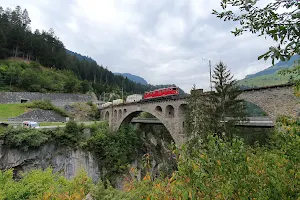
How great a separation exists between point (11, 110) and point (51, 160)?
15.4 metres

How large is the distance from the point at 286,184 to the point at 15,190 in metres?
12.0

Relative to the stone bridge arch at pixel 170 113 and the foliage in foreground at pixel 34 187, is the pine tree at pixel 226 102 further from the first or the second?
the foliage in foreground at pixel 34 187

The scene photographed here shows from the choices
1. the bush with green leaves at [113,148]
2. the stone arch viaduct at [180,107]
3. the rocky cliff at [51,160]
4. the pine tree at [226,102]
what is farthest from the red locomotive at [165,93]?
the rocky cliff at [51,160]

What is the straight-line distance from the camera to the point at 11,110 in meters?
29.8

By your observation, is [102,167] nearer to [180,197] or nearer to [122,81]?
[180,197]

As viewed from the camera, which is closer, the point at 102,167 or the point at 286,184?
the point at 286,184

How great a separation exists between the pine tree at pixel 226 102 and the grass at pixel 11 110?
2929cm

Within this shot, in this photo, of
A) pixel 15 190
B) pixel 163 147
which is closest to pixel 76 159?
pixel 15 190

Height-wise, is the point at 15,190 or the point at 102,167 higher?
the point at 15,190

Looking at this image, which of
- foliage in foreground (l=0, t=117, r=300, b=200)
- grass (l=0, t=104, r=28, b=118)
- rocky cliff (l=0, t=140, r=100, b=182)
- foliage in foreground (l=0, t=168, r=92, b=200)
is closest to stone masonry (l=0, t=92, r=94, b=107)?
grass (l=0, t=104, r=28, b=118)

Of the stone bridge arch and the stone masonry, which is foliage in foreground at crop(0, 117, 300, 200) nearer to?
the stone bridge arch

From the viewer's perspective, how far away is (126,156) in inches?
985

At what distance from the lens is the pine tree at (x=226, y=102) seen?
12828 mm

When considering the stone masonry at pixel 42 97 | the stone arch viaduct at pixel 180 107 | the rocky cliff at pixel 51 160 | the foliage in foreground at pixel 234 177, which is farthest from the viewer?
the stone masonry at pixel 42 97
